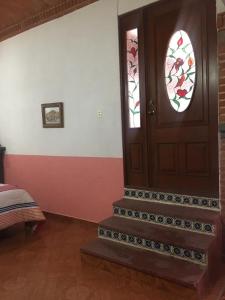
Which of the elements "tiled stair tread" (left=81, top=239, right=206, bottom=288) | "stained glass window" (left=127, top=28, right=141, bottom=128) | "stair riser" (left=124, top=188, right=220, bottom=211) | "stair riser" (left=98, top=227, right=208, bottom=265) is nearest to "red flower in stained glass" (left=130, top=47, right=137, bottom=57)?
"stained glass window" (left=127, top=28, right=141, bottom=128)

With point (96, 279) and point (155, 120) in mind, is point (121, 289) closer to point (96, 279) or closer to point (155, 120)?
point (96, 279)

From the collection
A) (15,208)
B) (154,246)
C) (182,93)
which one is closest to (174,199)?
(154,246)

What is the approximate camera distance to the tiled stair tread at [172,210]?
8.68 feet

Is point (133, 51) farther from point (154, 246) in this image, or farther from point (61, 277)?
point (61, 277)

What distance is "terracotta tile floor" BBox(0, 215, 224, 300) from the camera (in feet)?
7.47

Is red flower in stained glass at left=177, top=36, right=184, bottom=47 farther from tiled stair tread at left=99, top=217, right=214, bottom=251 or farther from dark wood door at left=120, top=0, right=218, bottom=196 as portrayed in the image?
tiled stair tread at left=99, top=217, right=214, bottom=251

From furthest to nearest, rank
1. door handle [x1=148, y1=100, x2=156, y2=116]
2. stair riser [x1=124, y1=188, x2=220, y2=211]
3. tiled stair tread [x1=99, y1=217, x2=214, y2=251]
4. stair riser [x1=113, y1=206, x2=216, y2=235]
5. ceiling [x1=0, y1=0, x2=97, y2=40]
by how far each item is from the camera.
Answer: ceiling [x1=0, y1=0, x2=97, y2=40], door handle [x1=148, y1=100, x2=156, y2=116], stair riser [x1=124, y1=188, x2=220, y2=211], stair riser [x1=113, y1=206, x2=216, y2=235], tiled stair tread [x1=99, y1=217, x2=214, y2=251]

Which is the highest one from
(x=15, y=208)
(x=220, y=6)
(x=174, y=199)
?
(x=220, y=6)

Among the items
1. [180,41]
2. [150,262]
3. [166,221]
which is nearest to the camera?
[150,262]

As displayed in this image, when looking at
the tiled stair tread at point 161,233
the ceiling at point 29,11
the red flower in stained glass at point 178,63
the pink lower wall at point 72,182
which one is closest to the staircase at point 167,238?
the tiled stair tread at point 161,233

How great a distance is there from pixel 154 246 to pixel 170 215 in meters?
0.35

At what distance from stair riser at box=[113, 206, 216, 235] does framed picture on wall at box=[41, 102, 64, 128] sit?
1602 mm

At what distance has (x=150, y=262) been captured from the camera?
246cm

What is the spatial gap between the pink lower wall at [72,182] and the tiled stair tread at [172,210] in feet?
1.31
